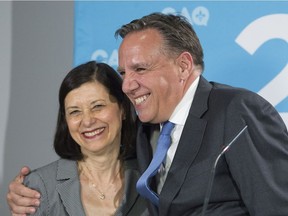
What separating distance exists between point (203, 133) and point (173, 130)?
13 centimetres

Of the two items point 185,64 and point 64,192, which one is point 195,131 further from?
point 64,192

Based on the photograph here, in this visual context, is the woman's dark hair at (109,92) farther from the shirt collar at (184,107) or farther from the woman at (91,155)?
the shirt collar at (184,107)

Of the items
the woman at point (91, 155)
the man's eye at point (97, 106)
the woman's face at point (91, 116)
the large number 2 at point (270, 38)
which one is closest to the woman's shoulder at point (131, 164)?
the woman at point (91, 155)

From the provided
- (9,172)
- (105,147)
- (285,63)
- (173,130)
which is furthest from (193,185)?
(9,172)

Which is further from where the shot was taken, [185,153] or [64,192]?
[64,192]

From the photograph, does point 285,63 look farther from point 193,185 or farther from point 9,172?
point 9,172

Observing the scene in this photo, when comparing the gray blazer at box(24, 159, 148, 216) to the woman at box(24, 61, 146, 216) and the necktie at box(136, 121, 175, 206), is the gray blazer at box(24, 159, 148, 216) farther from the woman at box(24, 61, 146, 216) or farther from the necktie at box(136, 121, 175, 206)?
the necktie at box(136, 121, 175, 206)

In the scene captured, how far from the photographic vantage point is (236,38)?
1735mm

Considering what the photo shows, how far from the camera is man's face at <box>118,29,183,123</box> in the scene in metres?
1.31

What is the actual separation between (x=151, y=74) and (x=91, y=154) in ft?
1.33

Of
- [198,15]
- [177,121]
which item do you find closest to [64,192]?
[177,121]

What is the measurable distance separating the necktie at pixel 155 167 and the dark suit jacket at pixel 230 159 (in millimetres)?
49

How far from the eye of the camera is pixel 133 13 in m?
1.86

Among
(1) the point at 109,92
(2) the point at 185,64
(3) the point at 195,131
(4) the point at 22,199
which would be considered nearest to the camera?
(3) the point at 195,131
